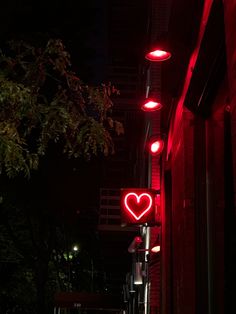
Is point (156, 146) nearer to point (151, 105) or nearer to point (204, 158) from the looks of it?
point (151, 105)

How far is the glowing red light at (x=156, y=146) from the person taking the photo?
1033cm

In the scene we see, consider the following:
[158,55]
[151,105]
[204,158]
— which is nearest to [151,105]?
[151,105]

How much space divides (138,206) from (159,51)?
430cm

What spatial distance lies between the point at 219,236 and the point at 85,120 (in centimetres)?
245

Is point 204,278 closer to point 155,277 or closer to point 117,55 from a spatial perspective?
point 155,277

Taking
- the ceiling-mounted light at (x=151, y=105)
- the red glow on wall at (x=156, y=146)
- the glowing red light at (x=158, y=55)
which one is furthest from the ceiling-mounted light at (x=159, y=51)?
the red glow on wall at (x=156, y=146)

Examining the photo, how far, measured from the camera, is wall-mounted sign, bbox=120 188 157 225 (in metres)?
10.4

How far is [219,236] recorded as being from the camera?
5301mm

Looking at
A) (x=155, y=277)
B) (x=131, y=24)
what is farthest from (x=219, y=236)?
(x=131, y=24)

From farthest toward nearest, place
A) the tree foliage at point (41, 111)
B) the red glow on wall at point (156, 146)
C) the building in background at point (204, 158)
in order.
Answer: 1. the red glow on wall at point (156, 146)
2. the tree foliage at point (41, 111)
3. the building in background at point (204, 158)

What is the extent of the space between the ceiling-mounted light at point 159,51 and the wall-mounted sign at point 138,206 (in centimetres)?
407

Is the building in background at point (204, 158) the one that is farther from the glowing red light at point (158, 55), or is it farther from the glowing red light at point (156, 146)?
the glowing red light at point (156, 146)

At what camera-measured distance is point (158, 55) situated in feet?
23.2

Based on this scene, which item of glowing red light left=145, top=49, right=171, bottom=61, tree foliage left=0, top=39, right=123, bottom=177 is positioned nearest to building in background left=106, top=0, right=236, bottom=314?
glowing red light left=145, top=49, right=171, bottom=61
